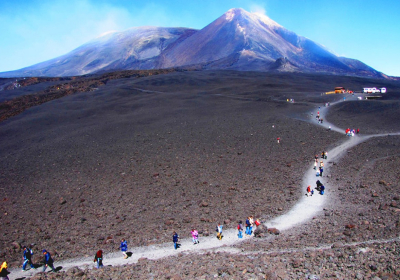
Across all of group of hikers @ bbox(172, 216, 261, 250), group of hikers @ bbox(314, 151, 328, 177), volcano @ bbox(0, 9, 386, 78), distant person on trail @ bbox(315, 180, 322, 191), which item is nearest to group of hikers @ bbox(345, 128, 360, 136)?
group of hikers @ bbox(314, 151, 328, 177)

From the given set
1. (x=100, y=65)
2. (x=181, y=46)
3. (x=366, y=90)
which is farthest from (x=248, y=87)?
(x=100, y=65)

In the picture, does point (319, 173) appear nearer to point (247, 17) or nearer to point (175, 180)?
point (175, 180)

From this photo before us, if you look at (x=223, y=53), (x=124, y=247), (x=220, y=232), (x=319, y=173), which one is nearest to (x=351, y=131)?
(x=319, y=173)

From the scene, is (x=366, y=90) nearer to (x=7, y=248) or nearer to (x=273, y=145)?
(x=273, y=145)

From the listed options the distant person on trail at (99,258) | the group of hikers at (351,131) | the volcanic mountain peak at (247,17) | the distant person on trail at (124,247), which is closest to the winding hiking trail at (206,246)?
the distant person on trail at (124,247)

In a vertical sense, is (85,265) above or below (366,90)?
below

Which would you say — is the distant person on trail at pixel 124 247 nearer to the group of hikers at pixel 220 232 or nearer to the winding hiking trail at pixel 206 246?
the winding hiking trail at pixel 206 246

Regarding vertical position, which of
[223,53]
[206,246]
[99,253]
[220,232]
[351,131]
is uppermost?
[223,53]

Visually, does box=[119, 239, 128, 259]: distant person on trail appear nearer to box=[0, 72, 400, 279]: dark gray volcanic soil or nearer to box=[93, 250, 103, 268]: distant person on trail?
box=[93, 250, 103, 268]: distant person on trail
